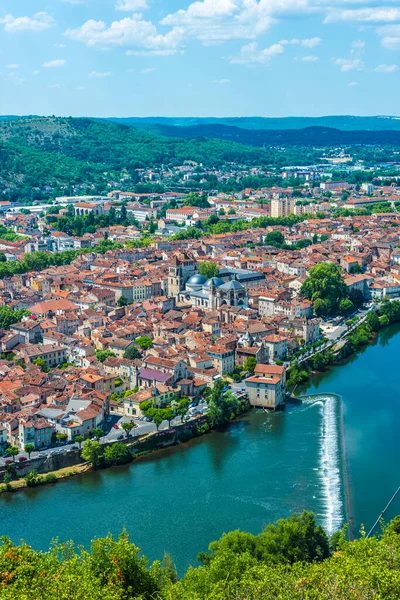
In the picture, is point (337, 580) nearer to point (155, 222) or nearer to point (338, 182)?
point (155, 222)

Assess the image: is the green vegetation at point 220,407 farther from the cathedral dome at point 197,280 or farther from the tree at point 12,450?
the cathedral dome at point 197,280

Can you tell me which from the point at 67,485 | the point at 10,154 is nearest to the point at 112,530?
the point at 67,485

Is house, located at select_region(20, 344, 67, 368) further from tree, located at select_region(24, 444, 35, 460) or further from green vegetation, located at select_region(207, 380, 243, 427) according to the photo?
tree, located at select_region(24, 444, 35, 460)

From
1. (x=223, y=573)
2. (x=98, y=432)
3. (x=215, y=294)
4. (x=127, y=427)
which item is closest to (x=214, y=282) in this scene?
(x=215, y=294)

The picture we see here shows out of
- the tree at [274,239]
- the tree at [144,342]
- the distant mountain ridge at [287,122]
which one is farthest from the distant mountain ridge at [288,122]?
the tree at [144,342]

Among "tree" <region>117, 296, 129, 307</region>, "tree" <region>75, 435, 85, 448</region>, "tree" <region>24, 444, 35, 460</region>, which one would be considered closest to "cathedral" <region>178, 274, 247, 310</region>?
"tree" <region>117, 296, 129, 307</region>

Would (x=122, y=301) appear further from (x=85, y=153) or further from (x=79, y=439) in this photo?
(x=85, y=153)

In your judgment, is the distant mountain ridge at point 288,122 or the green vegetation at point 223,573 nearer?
the green vegetation at point 223,573
